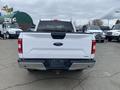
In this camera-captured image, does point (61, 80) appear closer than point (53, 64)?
No

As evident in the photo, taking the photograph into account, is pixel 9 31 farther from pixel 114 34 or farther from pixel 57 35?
pixel 57 35

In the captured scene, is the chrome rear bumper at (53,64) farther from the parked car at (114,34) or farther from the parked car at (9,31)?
the parked car at (9,31)

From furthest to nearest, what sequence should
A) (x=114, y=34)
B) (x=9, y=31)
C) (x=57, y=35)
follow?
(x=9, y=31) → (x=114, y=34) → (x=57, y=35)

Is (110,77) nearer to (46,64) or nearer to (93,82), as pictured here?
(93,82)

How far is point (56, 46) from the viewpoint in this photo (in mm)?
6586

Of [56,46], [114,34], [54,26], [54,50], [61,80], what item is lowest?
[61,80]

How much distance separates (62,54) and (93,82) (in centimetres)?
150

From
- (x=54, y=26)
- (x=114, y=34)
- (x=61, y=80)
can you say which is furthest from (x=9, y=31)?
(x=61, y=80)

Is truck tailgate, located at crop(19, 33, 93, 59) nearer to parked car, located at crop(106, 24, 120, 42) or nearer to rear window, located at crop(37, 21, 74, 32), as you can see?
rear window, located at crop(37, 21, 74, 32)

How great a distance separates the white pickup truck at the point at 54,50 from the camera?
651 centimetres

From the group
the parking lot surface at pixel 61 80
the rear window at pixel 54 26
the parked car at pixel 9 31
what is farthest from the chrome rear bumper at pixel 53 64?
the parked car at pixel 9 31

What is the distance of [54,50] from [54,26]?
11.2 feet

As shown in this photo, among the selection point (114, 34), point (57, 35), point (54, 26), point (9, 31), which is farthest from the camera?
point (9, 31)

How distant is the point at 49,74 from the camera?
328 inches
